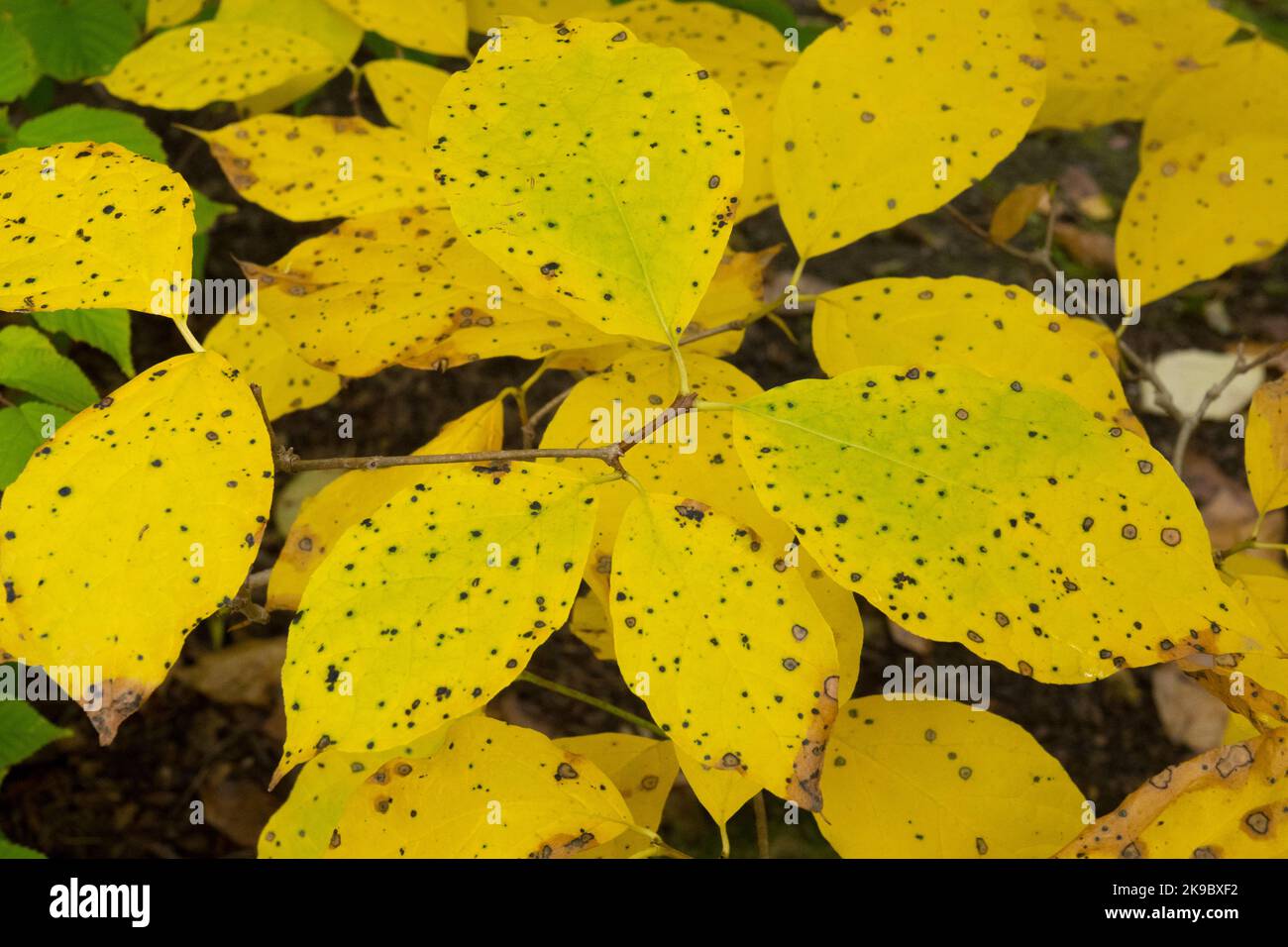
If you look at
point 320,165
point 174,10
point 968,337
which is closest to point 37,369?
point 320,165

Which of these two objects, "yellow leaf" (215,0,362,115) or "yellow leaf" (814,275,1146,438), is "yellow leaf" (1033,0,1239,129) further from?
"yellow leaf" (215,0,362,115)

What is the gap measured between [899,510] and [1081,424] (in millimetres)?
119

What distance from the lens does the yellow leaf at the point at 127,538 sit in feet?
1.81

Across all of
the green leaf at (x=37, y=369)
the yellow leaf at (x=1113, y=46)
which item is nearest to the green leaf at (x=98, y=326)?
the green leaf at (x=37, y=369)

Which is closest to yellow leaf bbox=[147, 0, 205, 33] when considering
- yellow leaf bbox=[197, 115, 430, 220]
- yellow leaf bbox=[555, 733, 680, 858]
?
yellow leaf bbox=[197, 115, 430, 220]

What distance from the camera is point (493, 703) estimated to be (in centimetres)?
143

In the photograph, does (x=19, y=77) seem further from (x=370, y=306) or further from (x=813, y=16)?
(x=813, y=16)

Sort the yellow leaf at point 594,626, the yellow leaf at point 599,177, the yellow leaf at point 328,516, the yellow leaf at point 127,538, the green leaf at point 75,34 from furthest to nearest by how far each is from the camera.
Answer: the green leaf at point 75,34
the yellow leaf at point 594,626
the yellow leaf at point 328,516
the yellow leaf at point 599,177
the yellow leaf at point 127,538

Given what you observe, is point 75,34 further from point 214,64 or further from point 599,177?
point 599,177

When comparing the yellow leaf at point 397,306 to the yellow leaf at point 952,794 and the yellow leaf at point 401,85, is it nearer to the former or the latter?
the yellow leaf at point 401,85

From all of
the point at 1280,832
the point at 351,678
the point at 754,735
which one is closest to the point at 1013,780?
the point at 1280,832

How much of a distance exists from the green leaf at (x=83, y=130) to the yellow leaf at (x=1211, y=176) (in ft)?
3.04

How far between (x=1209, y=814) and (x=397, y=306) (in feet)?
2.01

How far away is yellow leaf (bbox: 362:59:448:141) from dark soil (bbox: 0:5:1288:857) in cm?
68
